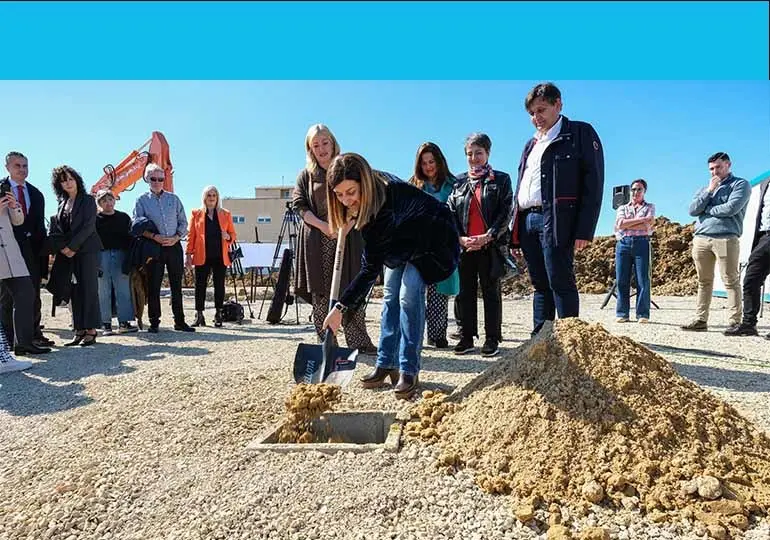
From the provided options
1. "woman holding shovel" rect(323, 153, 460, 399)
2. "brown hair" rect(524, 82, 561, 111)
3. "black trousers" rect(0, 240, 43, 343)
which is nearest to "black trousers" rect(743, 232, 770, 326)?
"brown hair" rect(524, 82, 561, 111)

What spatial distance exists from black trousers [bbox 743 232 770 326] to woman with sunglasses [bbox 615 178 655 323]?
4.17 ft

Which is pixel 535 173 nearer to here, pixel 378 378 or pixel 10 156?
pixel 378 378

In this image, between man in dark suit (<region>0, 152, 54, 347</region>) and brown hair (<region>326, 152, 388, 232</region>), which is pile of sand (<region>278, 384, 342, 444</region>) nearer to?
brown hair (<region>326, 152, 388, 232</region>)

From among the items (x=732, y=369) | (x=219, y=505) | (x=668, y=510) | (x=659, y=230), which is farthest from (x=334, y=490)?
(x=659, y=230)

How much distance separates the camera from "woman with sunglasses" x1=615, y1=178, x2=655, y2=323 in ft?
22.1

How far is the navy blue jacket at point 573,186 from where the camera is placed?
11.1 ft

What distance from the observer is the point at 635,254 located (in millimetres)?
6859

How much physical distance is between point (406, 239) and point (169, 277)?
4.15 m

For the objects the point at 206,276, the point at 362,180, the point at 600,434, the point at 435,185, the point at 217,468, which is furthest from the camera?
the point at 206,276

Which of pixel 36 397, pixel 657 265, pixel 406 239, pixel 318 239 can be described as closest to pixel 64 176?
pixel 36 397

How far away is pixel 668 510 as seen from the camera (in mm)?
1851

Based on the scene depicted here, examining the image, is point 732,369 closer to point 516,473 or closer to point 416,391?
point 416,391

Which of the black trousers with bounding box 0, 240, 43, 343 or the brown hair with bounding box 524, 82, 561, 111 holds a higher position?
the brown hair with bounding box 524, 82, 561, 111

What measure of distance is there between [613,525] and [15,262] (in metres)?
4.85
